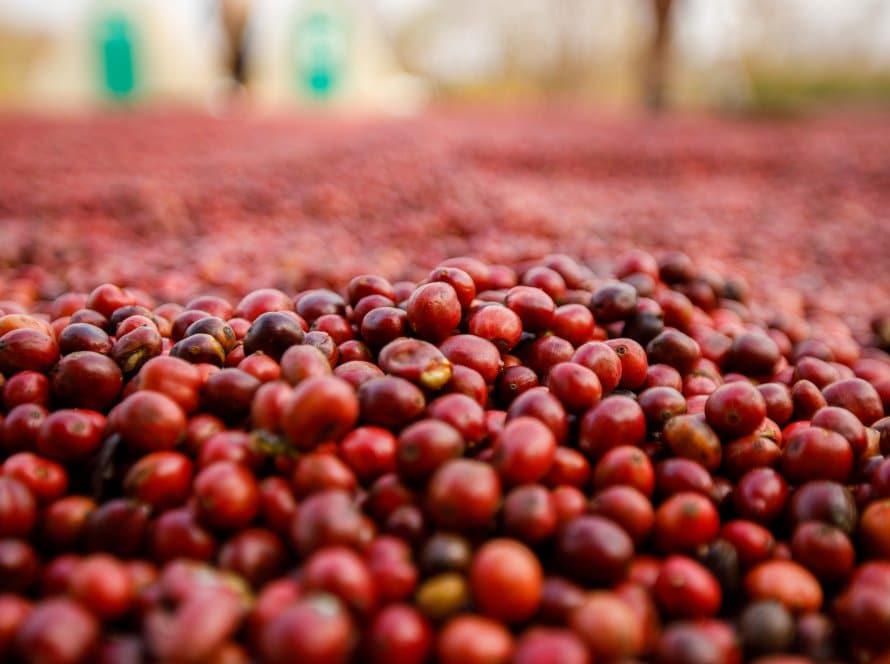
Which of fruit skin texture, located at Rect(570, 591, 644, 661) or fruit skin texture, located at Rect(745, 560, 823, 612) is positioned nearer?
fruit skin texture, located at Rect(570, 591, 644, 661)

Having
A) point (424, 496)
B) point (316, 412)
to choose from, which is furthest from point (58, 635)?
point (424, 496)

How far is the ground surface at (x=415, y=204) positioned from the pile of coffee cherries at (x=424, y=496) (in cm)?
149

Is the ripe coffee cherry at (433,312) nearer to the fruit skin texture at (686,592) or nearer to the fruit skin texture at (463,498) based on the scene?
the fruit skin texture at (463,498)

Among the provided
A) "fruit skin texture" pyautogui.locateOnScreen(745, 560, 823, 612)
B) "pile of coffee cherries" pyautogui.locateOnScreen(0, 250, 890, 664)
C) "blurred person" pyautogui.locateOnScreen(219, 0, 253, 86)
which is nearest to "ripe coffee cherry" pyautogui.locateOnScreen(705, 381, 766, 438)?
"pile of coffee cherries" pyautogui.locateOnScreen(0, 250, 890, 664)

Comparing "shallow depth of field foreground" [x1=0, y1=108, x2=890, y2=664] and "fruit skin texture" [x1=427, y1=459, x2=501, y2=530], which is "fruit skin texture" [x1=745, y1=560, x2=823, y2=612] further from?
"fruit skin texture" [x1=427, y1=459, x2=501, y2=530]

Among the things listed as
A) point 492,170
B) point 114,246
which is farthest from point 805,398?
point 492,170

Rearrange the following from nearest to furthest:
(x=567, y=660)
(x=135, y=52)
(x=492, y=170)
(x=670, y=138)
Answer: (x=567, y=660) → (x=492, y=170) → (x=670, y=138) → (x=135, y=52)

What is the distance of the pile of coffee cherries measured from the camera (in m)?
1.60

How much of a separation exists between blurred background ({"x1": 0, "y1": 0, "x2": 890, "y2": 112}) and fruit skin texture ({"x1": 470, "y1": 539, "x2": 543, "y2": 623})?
16.0 meters

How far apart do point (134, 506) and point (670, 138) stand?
11.7 m

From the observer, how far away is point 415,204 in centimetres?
656

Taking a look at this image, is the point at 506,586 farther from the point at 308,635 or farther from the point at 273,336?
the point at 273,336

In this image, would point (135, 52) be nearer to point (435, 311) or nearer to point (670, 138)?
point (670, 138)

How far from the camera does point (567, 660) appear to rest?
Result: 1.50m
